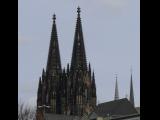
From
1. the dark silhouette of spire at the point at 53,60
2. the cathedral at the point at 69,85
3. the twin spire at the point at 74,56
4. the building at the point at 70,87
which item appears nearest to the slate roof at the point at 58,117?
the building at the point at 70,87

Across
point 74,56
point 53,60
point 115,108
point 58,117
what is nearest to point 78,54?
point 74,56

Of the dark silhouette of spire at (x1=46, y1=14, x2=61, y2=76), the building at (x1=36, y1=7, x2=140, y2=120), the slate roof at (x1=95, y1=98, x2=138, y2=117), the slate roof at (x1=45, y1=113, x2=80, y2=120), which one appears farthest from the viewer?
the dark silhouette of spire at (x1=46, y1=14, x2=61, y2=76)

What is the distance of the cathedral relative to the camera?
9469cm

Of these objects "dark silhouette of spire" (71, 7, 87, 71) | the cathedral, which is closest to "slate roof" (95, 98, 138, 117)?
the cathedral

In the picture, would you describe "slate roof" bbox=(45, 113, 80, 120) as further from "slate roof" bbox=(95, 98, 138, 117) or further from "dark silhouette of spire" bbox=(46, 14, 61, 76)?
"dark silhouette of spire" bbox=(46, 14, 61, 76)

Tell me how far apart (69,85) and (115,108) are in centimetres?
942

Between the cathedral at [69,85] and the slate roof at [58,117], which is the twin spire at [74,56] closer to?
the cathedral at [69,85]

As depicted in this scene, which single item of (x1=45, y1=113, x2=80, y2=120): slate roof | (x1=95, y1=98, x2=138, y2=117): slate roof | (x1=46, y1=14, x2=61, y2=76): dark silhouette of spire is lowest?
(x1=45, y1=113, x2=80, y2=120): slate roof

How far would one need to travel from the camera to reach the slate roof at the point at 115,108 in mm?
85062

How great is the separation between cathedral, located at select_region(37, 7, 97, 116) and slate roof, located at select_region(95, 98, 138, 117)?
2.33 m

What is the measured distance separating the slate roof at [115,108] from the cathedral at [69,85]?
91.7 inches
